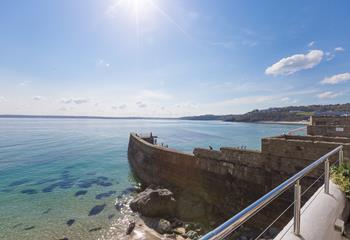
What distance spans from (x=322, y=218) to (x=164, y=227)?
9433 mm

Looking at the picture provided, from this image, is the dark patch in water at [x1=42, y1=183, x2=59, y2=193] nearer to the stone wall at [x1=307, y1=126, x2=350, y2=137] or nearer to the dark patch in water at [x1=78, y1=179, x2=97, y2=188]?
the dark patch in water at [x1=78, y1=179, x2=97, y2=188]

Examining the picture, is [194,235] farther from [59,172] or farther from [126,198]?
[59,172]

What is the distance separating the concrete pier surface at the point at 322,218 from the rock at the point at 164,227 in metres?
8.83

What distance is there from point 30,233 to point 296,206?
543 inches

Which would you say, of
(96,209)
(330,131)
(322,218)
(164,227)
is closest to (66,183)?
(96,209)

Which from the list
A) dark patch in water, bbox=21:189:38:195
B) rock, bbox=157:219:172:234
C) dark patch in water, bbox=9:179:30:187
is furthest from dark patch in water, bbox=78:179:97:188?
rock, bbox=157:219:172:234

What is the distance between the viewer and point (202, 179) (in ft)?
44.3

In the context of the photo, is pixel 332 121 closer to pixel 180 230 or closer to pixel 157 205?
pixel 180 230

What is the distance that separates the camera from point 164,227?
448 inches

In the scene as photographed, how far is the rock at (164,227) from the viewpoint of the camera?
11219 mm

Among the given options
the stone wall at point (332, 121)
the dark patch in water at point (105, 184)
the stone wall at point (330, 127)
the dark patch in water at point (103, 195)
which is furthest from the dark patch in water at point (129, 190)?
the stone wall at point (332, 121)

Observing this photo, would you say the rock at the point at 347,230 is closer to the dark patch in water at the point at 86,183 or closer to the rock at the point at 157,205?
the rock at the point at 157,205

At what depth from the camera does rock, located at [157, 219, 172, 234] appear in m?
11.2

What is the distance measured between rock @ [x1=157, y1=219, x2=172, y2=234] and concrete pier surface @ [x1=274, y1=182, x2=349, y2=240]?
348 inches
